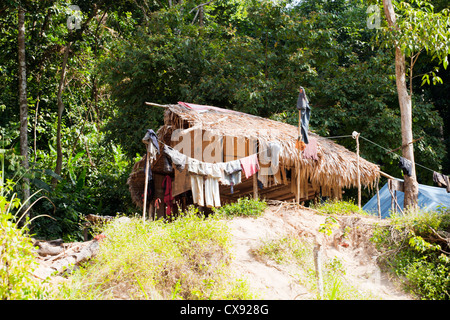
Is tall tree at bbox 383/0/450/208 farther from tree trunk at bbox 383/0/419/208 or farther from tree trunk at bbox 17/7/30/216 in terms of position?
tree trunk at bbox 17/7/30/216

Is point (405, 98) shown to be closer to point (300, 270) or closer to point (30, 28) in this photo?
point (300, 270)

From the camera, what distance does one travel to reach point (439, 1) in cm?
1371

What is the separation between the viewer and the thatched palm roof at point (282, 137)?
9328mm

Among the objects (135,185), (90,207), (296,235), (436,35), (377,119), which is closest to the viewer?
(296,235)

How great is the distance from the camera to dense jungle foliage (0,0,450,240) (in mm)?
12445

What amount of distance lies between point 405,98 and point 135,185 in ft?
21.5

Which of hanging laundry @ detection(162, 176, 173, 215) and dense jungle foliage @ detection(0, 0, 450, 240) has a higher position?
dense jungle foliage @ detection(0, 0, 450, 240)

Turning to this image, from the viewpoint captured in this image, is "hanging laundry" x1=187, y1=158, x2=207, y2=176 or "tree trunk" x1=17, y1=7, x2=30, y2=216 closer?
"hanging laundry" x1=187, y1=158, x2=207, y2=176

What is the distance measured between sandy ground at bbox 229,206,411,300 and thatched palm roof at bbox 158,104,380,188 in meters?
1.16

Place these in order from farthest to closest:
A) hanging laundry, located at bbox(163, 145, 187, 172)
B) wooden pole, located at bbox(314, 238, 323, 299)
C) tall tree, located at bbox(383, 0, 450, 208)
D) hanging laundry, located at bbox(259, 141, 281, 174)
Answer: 1. tall tree, located at bbox(383, 0, 450, 208)
2. hanging laundry, located at bbox(259, 141, 281, 174)
3. hanging laundry, located at bbox(163, 145, 187, 172)
4. wooden pole, located at bbox(314, 238, 323, 299)

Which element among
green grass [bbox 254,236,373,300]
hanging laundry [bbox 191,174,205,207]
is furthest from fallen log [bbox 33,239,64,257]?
green grass [bbox 254,236,373,300]

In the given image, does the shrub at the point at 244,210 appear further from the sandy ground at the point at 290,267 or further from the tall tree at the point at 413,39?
the tall tree at the point at 413,39

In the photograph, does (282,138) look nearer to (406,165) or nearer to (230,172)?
(230,172)
